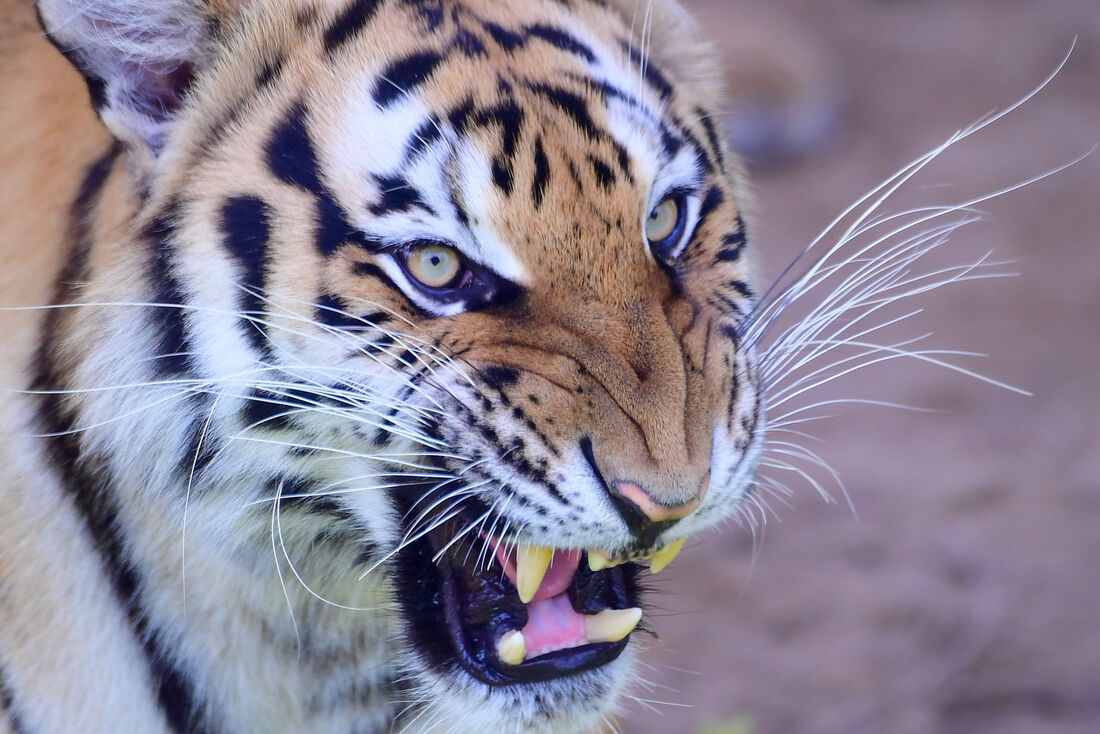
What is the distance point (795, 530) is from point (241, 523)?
6.45 feet

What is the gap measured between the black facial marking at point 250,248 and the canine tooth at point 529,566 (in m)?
0.36

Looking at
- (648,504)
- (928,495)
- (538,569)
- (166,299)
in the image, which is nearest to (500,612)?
(538,569)

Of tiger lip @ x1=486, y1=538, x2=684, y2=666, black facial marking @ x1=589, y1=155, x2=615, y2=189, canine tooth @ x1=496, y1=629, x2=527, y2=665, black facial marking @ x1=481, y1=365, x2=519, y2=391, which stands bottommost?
canine tooth @ x1=496, y1=629, x2=527, y2=665

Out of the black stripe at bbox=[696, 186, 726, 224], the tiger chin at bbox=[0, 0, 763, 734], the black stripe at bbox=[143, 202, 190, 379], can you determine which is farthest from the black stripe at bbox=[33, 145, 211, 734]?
the black stripe at bbox=[696, 186, 726, 224]

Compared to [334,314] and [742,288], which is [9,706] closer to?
[334,314]

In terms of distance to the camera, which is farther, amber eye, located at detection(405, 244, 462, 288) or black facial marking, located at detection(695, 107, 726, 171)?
black facial marking, located at detection(695, 107, 726, 171)

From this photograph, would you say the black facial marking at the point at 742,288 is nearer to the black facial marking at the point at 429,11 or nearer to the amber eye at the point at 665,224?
the amber eye at the point at 665,224

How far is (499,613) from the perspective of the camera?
1400mm

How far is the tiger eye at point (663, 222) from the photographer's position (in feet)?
4.55

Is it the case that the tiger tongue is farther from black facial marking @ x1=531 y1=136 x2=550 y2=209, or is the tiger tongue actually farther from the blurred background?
black facial marking @ x1=531 y1=136 x2=550 y2=209

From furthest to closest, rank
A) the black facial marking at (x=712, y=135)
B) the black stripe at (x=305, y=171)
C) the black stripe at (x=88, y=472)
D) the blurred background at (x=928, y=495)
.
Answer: the blurred background at (x=928, y=495) < the black facial marking at (x=712, y=135) < the black stripe at (x=88, y=472) < the black stripe at (x=305, y=171)

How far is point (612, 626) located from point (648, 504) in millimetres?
265

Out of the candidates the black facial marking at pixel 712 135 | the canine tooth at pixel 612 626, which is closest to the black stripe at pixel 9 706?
the canine tooth at pixel 612 626

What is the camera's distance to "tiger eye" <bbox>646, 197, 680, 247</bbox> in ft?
4.55
